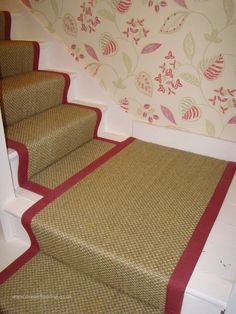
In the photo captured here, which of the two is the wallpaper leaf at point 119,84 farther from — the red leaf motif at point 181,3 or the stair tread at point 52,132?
the red leaf motif at point 181,3

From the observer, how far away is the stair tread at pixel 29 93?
1.30 m

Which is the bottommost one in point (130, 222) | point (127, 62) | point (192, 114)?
point (130, 222)

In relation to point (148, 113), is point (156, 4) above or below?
above

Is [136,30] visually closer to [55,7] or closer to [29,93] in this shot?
[55,7]

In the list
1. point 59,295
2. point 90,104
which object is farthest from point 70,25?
point 59,295

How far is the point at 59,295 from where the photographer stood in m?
0.92

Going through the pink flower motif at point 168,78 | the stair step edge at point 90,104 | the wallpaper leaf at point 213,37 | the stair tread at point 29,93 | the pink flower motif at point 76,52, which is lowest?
the stair step edge at point 90,104

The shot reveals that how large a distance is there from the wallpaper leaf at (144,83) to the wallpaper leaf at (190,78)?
0.19 m

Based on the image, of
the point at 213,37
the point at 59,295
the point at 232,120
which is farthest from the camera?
the point at 232,120

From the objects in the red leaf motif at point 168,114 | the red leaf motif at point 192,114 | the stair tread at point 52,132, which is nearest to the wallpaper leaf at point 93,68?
the stair tread at point 52,132

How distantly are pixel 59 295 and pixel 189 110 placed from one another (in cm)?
107

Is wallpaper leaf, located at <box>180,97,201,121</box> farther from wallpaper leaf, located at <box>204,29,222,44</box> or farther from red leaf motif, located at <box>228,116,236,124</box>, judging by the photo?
wallpaper leaf, located at <box>204,29,222,44</box>

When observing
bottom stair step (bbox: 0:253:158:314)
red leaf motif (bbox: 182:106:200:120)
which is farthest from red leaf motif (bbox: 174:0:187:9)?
bottom stair step (bbox: 0:253:158:314)

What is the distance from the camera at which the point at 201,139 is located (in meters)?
1.48
